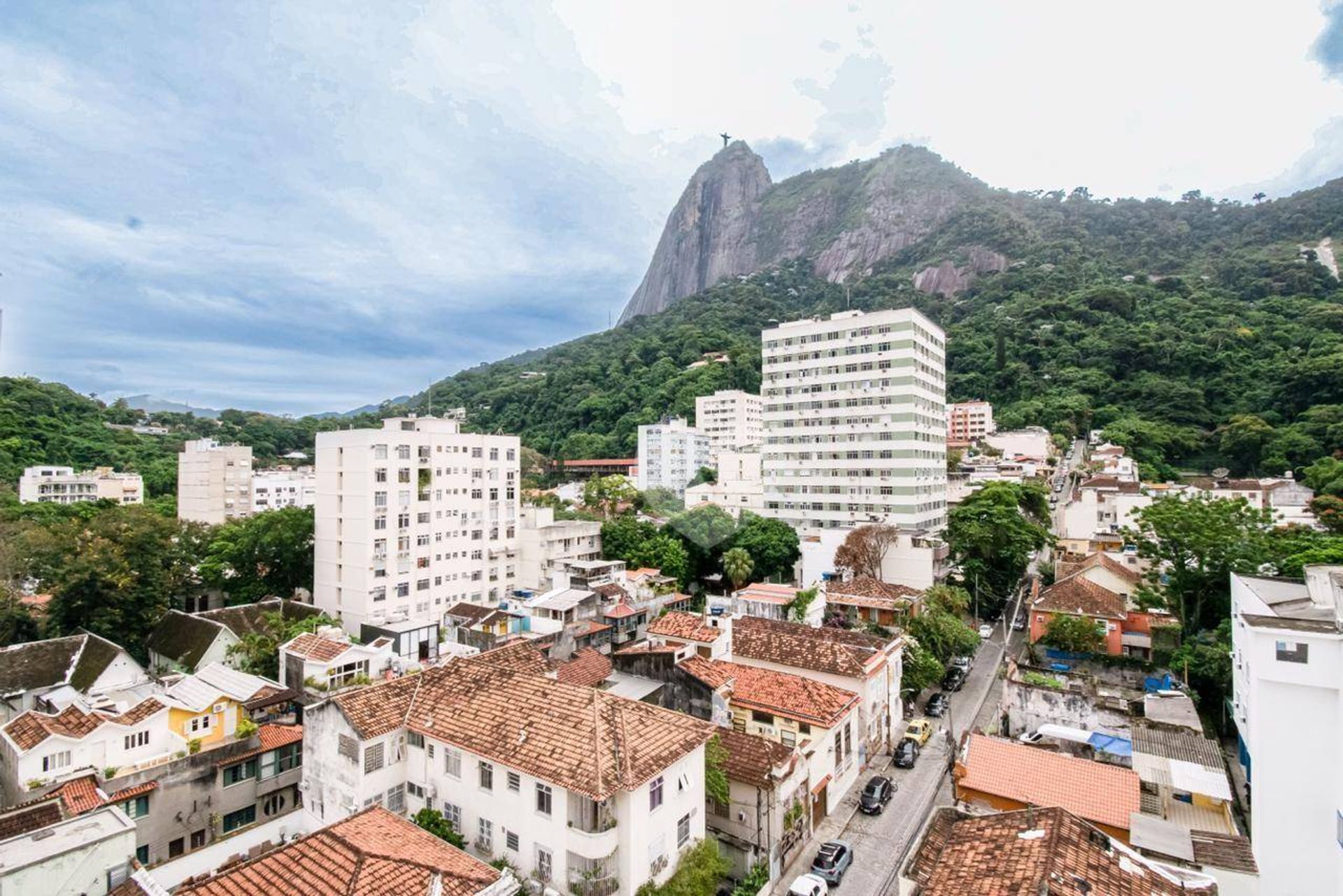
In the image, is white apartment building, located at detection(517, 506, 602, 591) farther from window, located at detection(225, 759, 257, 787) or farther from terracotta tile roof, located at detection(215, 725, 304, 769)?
window, located at detection(225, 759, 257, 787)

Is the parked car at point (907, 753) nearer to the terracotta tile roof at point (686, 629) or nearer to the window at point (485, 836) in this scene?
the terracotta tile roof at point (686, 629)

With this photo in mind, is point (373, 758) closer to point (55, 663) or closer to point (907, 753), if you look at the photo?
point (907, 753)

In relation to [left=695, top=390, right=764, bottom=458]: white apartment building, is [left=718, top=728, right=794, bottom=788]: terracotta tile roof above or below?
below

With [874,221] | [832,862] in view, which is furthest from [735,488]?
[874,221]

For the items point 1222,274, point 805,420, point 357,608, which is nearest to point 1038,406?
point 805,420

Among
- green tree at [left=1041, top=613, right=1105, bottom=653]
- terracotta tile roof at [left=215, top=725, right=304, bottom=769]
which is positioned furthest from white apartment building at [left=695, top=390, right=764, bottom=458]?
terracotta tile roof at [left=215, top=725, right=304, bottom=769]

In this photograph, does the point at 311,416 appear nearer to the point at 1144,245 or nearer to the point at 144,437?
the point at 144,437

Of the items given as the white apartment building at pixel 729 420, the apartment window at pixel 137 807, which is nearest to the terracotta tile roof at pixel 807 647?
the apartment window at pixel 137 807
